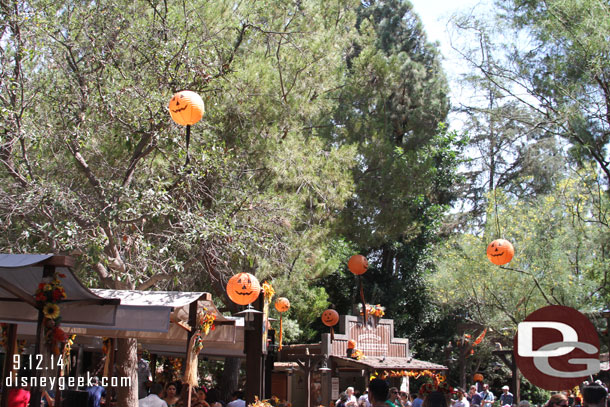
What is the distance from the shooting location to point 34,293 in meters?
5.96

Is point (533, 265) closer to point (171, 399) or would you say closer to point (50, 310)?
point (171, 399)

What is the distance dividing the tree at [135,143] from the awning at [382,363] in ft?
13.0

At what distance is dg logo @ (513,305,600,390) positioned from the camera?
3439 mm

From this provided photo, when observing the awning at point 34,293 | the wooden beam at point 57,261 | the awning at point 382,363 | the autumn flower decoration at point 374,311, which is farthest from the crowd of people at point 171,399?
the autumn flower decoration at point 374,311

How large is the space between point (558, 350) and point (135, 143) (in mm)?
8462

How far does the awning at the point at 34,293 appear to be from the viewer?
5.28 m

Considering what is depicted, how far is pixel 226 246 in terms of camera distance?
403 inches

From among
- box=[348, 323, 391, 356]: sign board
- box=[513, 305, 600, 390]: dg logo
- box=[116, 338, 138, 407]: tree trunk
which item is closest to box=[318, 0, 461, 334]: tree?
box=[348, 323, 391, 356]: sign board

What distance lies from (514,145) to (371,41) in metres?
9.27

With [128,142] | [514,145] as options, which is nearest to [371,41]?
[514,145]

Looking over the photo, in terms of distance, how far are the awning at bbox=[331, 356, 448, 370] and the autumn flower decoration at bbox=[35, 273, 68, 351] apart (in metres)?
10.8

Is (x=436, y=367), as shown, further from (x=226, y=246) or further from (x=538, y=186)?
(x=538, y=186)

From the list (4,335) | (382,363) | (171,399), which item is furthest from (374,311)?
(4,335)

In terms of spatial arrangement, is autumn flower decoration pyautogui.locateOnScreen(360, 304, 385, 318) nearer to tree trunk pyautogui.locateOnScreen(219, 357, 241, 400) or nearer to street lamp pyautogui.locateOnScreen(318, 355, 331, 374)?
street lamp pyautogui.locateOnScreen(318, 355, 331, 374)
